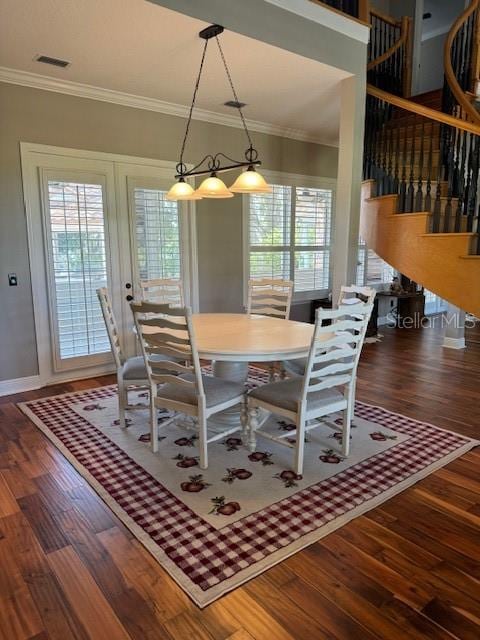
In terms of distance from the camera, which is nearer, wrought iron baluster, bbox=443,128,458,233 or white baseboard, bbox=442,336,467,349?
wrought iron baluster, bbox=443,128,458,233

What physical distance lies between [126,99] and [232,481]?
3.77m

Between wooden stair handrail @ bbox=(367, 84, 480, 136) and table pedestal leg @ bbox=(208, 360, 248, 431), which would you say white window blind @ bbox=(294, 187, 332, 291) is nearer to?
wooden stair handrail @ bbox=(367, 84, 480, 136)

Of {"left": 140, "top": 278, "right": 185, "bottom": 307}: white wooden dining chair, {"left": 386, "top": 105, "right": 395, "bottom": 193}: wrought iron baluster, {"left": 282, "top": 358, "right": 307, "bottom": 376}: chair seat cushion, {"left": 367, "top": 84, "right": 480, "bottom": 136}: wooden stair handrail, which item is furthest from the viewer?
{"left": 386, "top": 105, "right": 395, "bottom": 193}: wrought iron baluster

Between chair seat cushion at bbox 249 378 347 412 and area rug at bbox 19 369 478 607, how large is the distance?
41cm

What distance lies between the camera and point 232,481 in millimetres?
2527

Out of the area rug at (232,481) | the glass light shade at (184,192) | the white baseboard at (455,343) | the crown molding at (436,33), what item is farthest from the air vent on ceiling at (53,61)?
the crown molding at (436,33)

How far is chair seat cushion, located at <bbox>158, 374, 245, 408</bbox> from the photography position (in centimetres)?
262

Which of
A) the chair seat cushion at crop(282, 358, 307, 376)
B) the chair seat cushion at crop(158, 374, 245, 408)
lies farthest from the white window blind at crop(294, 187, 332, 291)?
the chair seat cushion at crop(158, 374, 245, 408)

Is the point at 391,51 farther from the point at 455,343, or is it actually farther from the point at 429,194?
the point at 455,343

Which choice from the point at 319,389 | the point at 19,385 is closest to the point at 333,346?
the point at 319,389

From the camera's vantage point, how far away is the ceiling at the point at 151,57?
2.73 meters

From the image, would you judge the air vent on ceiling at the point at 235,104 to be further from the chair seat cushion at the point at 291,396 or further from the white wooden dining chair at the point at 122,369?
the chair seat cushion at the point at 291,396

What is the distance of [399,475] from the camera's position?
2.60m

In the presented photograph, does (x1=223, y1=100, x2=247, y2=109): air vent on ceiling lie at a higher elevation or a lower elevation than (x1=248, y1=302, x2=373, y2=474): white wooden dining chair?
higher
